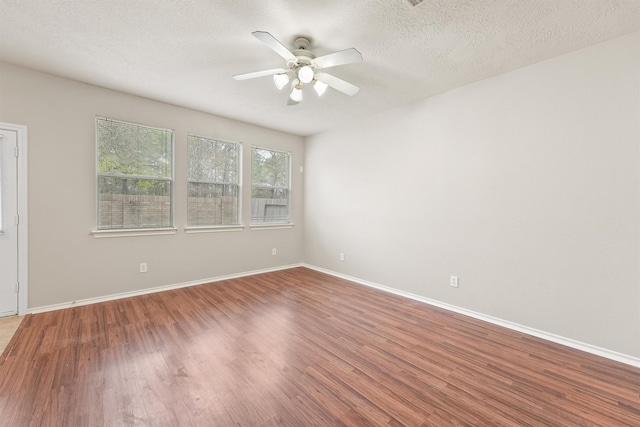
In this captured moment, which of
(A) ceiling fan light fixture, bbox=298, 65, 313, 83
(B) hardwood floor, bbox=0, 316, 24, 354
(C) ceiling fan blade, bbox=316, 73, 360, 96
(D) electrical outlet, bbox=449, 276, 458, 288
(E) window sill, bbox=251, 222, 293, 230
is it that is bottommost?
(B) hardwood floor, bbox=0, 316, 24, 354

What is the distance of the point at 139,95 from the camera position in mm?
3496

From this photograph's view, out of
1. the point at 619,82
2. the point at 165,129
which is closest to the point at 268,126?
the point at 165,129

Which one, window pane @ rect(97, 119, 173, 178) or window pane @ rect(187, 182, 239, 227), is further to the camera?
window pane @ rect(187, 182, 239, 227)

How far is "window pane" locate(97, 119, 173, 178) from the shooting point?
10.9 feet

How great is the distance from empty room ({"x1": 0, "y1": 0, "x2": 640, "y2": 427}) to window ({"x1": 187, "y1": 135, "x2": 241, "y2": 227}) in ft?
0.11

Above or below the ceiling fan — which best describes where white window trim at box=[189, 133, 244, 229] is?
below

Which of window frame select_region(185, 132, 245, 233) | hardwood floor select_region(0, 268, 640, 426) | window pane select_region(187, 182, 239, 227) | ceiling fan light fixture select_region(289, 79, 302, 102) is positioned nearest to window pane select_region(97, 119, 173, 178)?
window frame select_region(185, 132, 245, 233)

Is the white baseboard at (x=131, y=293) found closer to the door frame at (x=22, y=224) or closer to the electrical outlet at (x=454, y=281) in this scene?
the door frame at (x=22, y=224)

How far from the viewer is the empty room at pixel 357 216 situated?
71.3 inches

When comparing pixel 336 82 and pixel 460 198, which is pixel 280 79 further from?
pixel 460 198

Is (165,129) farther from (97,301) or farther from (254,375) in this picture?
(254,375)

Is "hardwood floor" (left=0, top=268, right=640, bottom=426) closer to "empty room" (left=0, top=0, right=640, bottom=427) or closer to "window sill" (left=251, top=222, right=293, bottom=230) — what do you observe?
"empty room" (left=0, top=0, right=640, bottom=427)

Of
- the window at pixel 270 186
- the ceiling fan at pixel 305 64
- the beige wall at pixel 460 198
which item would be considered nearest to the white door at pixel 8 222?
the beige wall at pixel 460 198

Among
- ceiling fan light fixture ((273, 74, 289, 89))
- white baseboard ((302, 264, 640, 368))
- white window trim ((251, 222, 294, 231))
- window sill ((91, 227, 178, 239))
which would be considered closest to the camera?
white baseboard ((302, 264, 640, 368))
